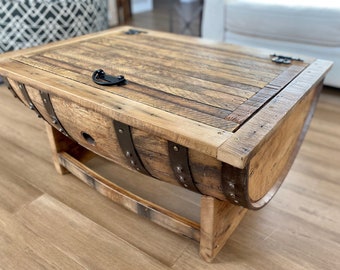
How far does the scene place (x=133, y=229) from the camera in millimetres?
1097

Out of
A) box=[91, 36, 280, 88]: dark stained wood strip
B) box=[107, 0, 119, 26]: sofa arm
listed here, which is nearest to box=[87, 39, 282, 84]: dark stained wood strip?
box=[91, 36, 280, 88]: dark stained wood strip

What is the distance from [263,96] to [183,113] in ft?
0.79

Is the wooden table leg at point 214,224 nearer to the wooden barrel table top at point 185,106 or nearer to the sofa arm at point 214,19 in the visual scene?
the wooden barrel table top at point 185,106

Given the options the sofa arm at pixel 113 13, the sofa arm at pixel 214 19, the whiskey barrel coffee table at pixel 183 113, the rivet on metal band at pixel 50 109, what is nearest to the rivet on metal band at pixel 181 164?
the whiskey barrel coffee table at pixel 183 113

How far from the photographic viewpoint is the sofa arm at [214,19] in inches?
86.3

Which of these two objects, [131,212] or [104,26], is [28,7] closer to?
[104,26]

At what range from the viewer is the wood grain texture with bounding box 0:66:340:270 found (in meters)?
0.98

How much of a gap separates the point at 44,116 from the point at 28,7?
131 centimetres

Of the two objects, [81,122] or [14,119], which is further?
[14,119]

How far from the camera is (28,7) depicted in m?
2.11

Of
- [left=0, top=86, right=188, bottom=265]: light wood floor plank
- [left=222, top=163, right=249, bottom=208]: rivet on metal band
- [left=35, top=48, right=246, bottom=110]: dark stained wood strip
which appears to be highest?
[left=35, top=48, right=246, bottom=110]: dark stained wood strip

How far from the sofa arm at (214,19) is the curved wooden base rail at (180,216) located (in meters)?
1.41

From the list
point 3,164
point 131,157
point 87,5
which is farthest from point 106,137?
point 87,5

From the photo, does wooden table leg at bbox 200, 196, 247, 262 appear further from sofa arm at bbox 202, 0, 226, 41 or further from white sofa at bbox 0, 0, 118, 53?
white sofa at bbox 0, 0, 118, 53
